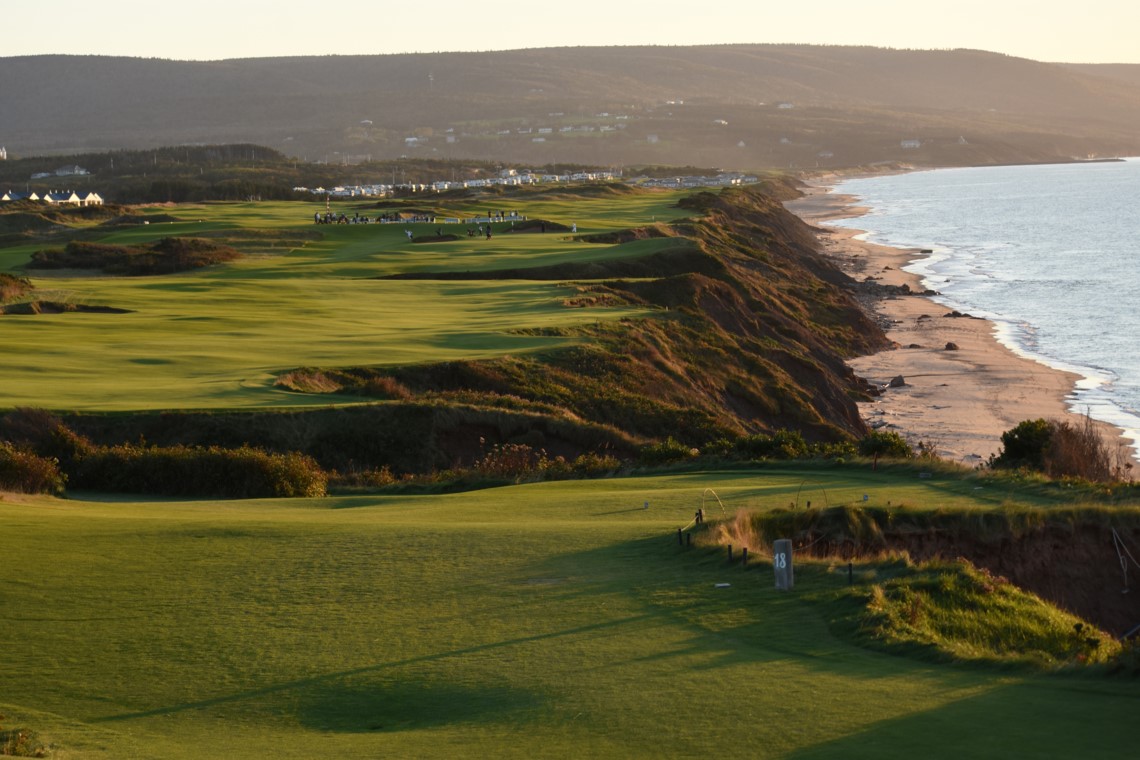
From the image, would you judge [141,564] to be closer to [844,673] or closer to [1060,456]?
[844,673]

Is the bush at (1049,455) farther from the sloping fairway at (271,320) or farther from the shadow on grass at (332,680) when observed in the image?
the sloping fairway at (271,320)

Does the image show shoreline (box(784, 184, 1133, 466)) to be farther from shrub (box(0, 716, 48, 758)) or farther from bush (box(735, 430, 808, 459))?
shrub (box(0, 716, 48, 758))

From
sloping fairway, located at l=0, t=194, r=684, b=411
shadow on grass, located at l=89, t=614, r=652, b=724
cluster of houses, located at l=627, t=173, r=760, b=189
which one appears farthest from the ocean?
shadow on grass, located at l=89, t=614, r=652, b=724

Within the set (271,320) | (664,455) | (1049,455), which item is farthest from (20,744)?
(271,320)

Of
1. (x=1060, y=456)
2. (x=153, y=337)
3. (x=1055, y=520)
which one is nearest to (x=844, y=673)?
(x=1055, y=520)

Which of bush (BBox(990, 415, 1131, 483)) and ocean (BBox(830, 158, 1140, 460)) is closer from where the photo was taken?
Result: bush (BBox(990, 415, 1131, 483))
